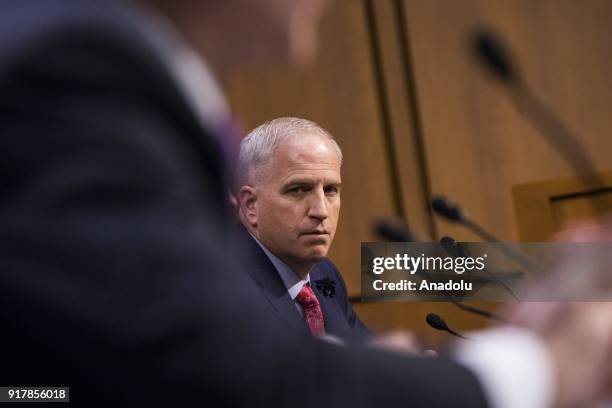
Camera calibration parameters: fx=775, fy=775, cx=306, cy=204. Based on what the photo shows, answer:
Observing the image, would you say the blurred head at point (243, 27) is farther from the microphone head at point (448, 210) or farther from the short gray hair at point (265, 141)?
the short gray hair at point (265, 141)

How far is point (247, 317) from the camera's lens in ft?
1.09

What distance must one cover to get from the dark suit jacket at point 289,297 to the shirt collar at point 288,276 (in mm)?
27

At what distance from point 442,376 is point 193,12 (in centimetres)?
22

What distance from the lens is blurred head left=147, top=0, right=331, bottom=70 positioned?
1.30 feet

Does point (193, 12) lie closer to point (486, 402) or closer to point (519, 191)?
point (486, 402)

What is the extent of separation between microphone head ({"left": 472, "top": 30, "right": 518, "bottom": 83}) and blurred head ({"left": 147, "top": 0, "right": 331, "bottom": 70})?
0.29 m

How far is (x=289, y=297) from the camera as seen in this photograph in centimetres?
155

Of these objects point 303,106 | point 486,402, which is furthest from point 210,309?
point 303,106

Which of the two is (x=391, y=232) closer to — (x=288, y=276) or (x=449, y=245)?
(x=449, y=245)

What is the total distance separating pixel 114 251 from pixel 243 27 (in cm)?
16

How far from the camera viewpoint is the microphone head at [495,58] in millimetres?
694

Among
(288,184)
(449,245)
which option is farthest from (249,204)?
(449,245)

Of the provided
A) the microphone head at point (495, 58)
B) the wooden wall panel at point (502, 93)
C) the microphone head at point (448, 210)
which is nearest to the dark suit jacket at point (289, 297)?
the microphone head at point (448, 210)

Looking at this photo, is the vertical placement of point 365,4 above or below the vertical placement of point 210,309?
above
